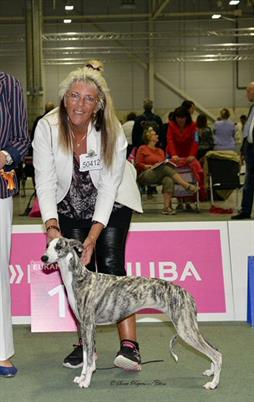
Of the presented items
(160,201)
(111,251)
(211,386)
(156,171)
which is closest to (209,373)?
(211,386)

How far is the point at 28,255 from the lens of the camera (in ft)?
14.2

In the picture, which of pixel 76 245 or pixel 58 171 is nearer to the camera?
pixel 76 245

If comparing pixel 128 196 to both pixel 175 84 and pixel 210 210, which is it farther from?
pixel 175 84

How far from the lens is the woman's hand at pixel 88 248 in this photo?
3.10 meters

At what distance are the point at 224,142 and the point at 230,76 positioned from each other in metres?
11.8

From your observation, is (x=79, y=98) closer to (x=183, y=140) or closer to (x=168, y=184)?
(x=168, y=184)

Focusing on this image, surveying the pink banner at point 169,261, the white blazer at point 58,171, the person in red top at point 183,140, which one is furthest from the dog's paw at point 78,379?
the person in red top at point 183,140

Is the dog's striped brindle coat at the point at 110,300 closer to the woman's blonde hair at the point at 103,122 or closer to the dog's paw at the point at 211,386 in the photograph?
the dog's paw at the point at 211,386

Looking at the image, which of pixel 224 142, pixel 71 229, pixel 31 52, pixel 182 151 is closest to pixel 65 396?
pixel 71 229

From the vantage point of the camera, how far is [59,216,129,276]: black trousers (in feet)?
11.0

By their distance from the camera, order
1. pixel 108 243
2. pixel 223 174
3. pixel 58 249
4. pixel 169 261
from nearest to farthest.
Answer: pixel 58 249
pixel 108 243
pixel 169 261
pixel 223 174

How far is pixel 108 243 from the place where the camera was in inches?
132

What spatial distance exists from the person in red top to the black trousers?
5280 mm

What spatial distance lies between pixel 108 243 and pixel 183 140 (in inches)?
218
